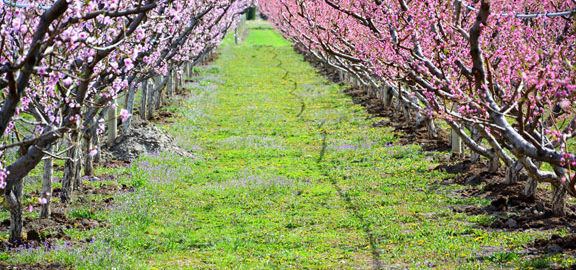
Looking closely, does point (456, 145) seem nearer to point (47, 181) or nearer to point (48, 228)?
point (47, 181)

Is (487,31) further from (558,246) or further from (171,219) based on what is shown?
(171,219)

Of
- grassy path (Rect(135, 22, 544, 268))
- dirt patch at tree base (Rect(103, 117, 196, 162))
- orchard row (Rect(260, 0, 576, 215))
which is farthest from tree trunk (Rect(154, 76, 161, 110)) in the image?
orchard row (Rect(260, 0, 576, 215))

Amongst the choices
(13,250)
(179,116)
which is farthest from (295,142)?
(13,250)

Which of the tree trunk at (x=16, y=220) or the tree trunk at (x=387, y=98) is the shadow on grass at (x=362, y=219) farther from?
the tree trunk at (x=387, y=98)

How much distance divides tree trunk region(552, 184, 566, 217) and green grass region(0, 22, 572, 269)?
117cm

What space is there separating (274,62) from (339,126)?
3254 cm

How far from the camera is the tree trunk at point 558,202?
1292 centimetres

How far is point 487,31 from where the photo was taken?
17016mm

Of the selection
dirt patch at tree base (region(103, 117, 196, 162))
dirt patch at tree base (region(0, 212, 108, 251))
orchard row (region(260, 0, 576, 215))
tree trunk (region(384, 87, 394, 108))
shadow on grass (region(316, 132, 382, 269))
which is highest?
orchard row (region(260, 0, 576, 215))

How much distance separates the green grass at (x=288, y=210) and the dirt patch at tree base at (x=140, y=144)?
72 cm

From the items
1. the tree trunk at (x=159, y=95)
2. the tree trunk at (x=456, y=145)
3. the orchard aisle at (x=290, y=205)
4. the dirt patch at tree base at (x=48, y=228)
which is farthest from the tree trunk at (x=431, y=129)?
the dirt patch at tree base at (x=48, y=228)

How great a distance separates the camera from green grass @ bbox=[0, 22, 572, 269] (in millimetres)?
11922

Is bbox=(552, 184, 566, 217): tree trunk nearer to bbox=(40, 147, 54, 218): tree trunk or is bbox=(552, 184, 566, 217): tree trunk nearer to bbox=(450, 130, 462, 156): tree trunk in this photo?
bbox=(450, 130, 462, 156): tree trunk

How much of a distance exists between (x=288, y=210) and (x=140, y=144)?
8352 mm
